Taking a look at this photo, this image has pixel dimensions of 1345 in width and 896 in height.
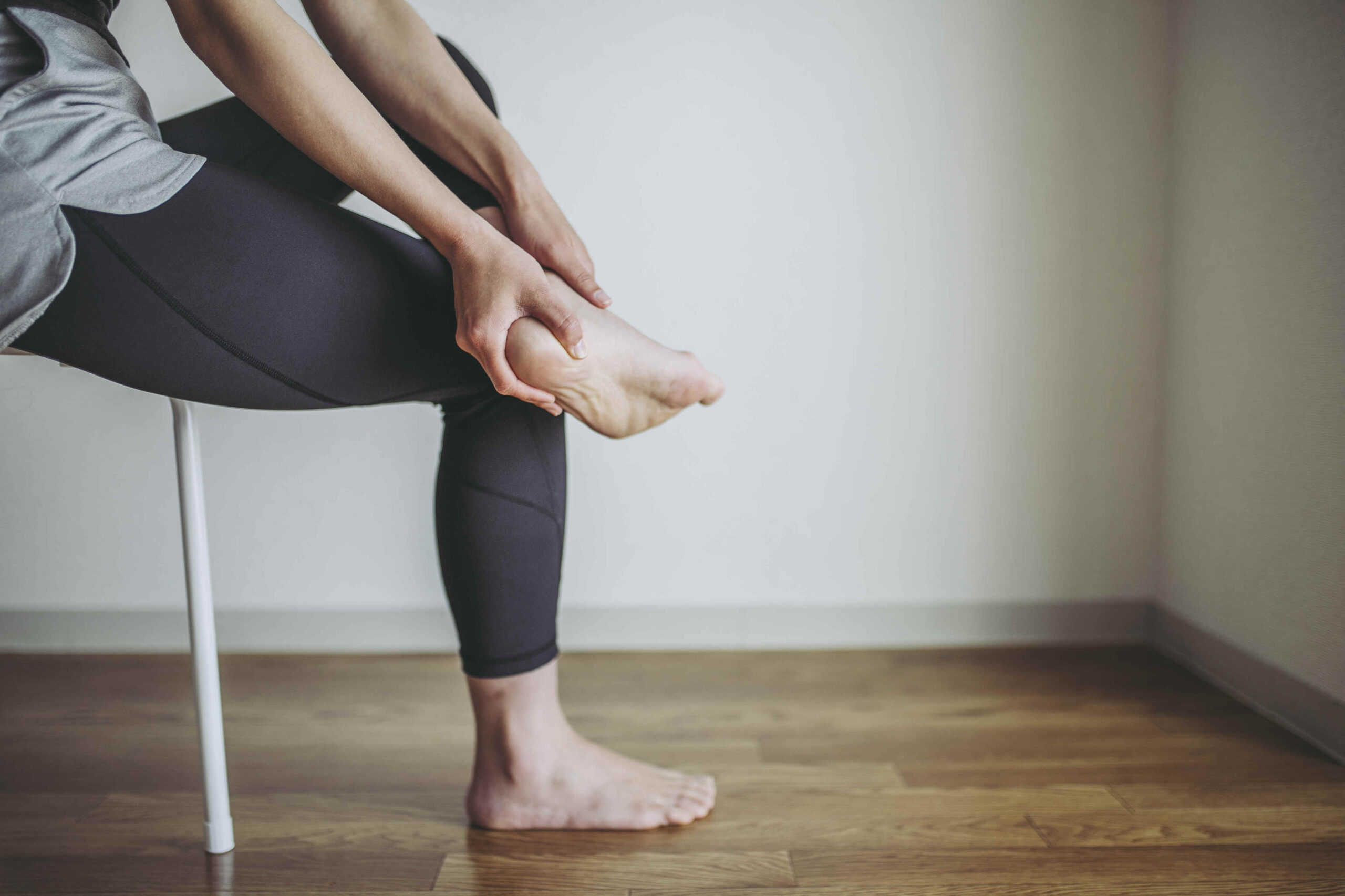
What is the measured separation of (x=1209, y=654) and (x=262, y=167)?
56.6 inches

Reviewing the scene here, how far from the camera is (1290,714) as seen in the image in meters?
1.05

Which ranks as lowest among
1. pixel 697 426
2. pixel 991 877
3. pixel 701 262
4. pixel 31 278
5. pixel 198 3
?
pixel 991 877

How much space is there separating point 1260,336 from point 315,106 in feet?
3.97

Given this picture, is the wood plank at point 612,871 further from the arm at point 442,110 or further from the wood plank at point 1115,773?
the arm at point 442,110

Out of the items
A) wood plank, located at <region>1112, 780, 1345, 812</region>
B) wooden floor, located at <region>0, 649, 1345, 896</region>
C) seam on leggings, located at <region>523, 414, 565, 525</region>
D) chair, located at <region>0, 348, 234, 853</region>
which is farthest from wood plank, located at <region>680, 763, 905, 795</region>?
chair, located at <region>0, 348, 234, 853</region>

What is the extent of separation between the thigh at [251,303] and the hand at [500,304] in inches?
2.1

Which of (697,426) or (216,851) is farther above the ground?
(697,426)

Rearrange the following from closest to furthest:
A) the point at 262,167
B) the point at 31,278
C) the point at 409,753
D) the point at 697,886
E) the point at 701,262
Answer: the point at 31,278
the point at 697,886
the point at 262,167
the point at 409,753
the point at 701,262

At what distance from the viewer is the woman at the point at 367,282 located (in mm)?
553

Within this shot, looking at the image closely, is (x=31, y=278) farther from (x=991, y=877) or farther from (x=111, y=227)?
(x=991, y=877)

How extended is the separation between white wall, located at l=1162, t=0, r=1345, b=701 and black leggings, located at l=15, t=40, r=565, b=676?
0.96 metres

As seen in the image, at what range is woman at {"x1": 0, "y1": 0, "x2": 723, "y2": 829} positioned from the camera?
0.55 meters

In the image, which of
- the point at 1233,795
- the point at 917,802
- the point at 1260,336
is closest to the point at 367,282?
the point at 917,802

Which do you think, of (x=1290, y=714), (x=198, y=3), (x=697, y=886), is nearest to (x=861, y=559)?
(x=1290, y=714)
